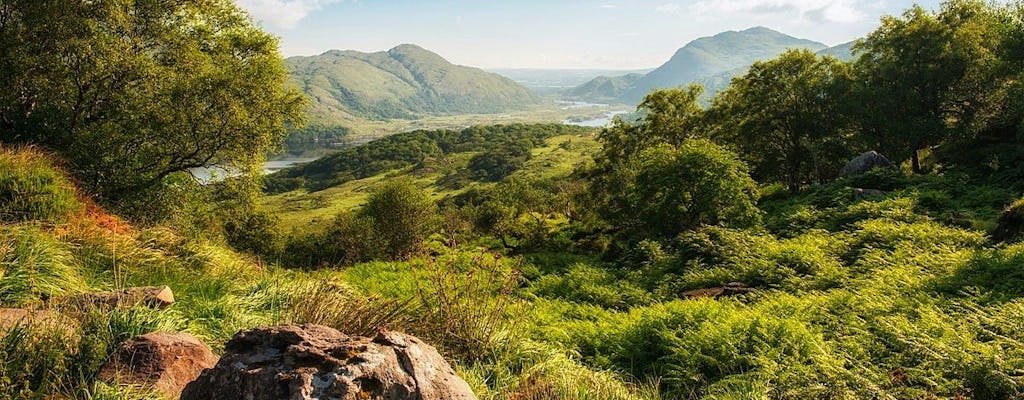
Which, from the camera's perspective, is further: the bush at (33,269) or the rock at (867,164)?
the rock at (867,164)

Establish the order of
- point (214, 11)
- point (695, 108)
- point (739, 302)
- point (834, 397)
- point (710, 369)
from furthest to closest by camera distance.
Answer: point (695, 108) < point (214, 11) < point (739, 302) < point (710, 369) < point (834, 397)

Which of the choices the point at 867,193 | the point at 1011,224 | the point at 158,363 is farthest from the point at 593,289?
the point at 867,193

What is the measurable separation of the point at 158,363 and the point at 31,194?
7665 mm

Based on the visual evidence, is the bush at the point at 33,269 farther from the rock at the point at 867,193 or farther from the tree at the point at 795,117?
the tree at the point at 795,117

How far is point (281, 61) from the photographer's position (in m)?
19.9

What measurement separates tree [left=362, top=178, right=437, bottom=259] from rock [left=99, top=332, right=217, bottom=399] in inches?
1578

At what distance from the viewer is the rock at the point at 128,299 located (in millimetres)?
5805

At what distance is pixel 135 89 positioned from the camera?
17062mm

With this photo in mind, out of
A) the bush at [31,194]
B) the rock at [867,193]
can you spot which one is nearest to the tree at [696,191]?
the rock at [867,193]

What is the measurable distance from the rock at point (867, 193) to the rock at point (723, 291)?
48.3ft

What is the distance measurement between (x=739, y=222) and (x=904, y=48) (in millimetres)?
19202

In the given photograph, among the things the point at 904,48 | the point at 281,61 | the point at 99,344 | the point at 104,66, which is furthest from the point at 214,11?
the point at 904,48

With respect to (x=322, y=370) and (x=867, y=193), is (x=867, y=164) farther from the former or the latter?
(x=322, y=370)

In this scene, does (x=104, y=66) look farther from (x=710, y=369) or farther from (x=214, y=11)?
(x=710, y=369)
